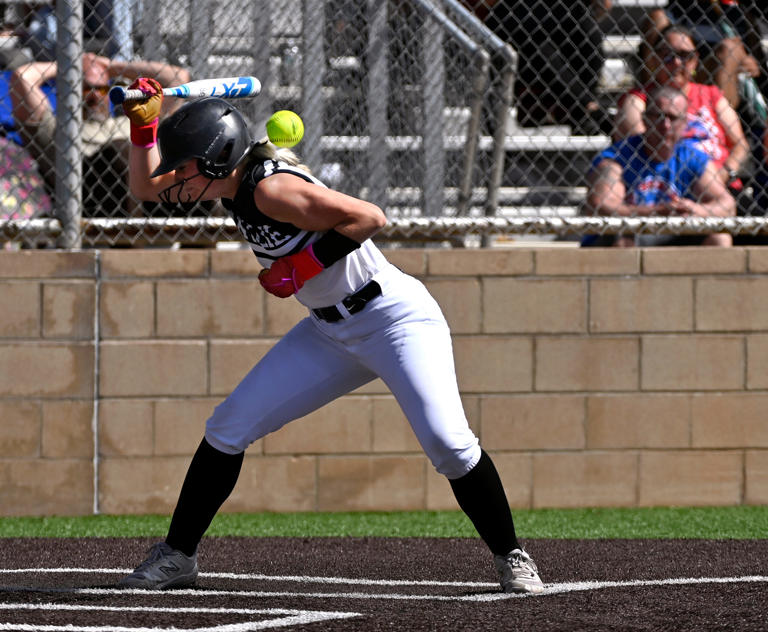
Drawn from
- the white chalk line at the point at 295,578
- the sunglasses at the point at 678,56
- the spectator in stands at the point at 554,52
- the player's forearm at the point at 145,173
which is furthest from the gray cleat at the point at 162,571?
the sunglasses at the point at 678,56

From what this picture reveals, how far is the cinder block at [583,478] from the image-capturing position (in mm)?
6344

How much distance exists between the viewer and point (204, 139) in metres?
3.84

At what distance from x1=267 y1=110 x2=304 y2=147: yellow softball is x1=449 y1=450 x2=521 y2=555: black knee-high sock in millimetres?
1213

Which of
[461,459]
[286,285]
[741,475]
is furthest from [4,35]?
[741,475]

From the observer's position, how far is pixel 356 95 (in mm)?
6574

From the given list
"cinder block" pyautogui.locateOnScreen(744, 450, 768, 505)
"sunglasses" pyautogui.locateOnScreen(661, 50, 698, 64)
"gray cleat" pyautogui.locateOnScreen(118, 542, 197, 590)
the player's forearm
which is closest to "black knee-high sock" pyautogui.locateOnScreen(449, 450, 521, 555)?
"gray cleat" pyautogui.locateOnScreen(118, 542, 197, 590)

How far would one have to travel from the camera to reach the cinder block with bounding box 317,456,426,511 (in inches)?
246

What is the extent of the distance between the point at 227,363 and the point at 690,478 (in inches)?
96.5

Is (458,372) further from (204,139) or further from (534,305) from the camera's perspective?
(204,139)

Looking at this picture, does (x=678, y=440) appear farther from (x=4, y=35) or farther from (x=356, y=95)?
(x=4, y=35)

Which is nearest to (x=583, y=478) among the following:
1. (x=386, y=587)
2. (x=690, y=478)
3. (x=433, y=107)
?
(x=690, y=478)

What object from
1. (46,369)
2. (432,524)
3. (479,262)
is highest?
(479,262)

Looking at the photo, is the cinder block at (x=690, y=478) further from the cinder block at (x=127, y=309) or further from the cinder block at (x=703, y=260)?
the cinder block at (x=127, y=309)

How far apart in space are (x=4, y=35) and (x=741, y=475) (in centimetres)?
456
